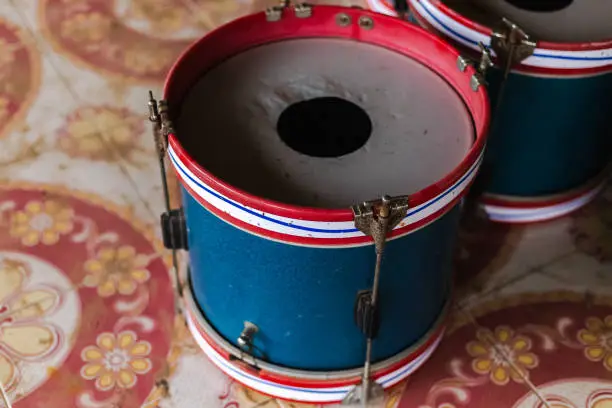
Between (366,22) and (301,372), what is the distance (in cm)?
44

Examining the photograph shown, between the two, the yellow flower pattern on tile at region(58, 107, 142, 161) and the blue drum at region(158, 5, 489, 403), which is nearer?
the blue drum at region(158, 5, 489, 403)

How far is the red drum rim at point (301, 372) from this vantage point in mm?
985

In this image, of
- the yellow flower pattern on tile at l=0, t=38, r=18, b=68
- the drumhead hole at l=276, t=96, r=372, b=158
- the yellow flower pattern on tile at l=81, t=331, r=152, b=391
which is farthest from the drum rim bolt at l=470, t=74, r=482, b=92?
the yellow flower pattern on tile at l=0, t=38, r=18, b=68

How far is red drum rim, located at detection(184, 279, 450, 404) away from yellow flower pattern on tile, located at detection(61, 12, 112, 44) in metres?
0.71

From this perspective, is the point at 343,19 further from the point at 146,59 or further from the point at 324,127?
the point at 146,59

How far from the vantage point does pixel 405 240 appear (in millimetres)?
847

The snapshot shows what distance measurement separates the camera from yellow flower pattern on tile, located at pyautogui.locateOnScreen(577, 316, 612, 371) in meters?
1.10

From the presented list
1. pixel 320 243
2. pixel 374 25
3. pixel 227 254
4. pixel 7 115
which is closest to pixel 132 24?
pixel 7 115

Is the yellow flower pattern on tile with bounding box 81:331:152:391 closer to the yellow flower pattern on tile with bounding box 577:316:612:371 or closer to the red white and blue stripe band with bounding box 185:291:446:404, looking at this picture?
the red white and blue stripe band with bounding box 185:291:446:404

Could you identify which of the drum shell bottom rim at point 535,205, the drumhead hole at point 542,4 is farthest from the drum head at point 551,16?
the drum shell bottom rim at point 535,205

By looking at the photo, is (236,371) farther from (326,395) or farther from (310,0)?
(310,0)

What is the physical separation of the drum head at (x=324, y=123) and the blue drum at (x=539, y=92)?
0.38 feet

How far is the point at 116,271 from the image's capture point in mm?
1181

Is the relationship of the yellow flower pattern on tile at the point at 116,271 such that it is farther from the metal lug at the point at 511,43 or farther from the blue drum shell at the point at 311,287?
the metal lug at the point at 511,43
